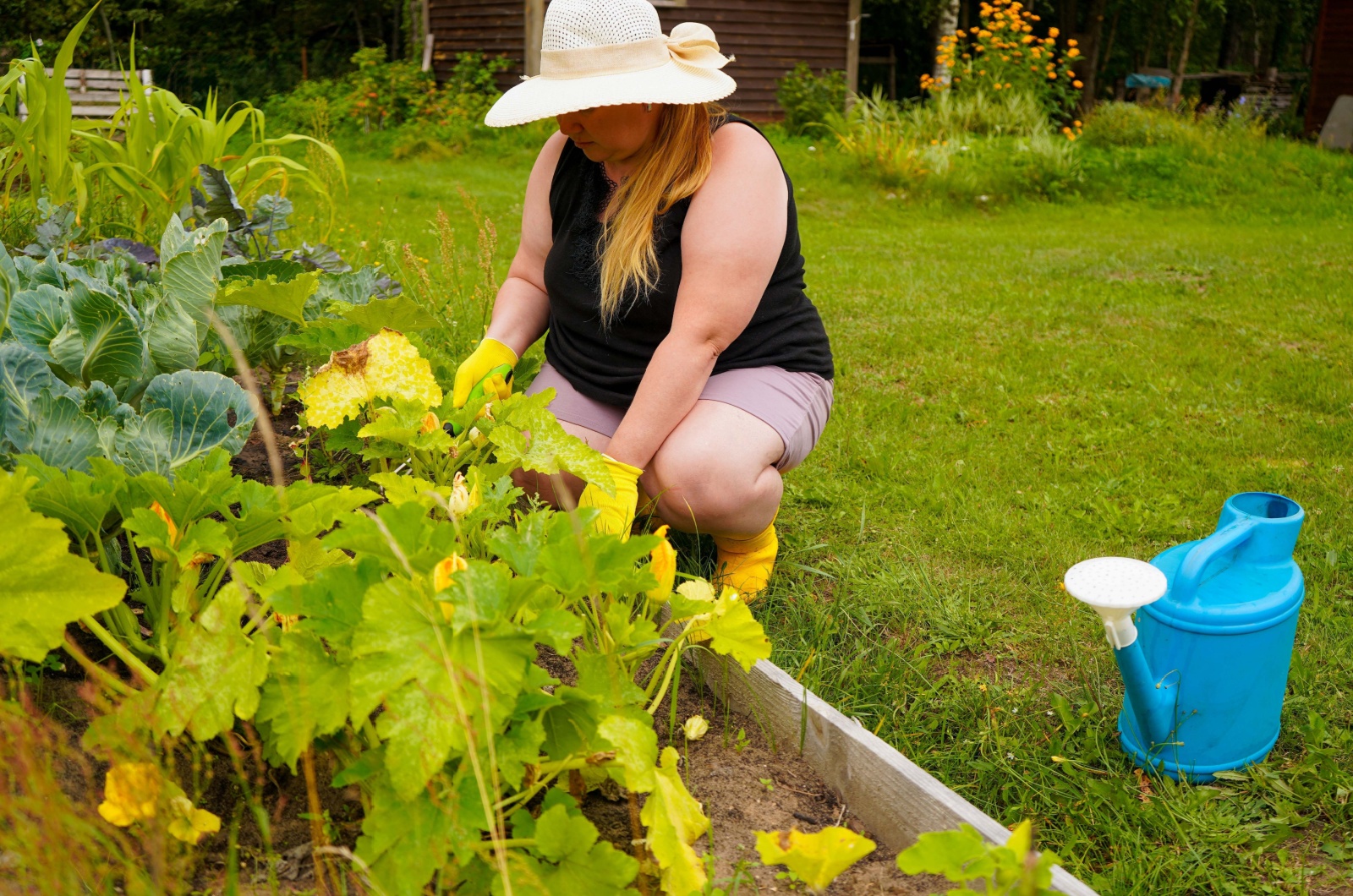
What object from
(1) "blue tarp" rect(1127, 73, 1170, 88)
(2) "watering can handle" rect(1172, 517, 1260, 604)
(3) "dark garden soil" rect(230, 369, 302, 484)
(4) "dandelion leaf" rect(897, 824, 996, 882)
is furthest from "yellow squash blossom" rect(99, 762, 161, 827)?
(1) "blue tarp" rect(1127, 73, 1170, 88)

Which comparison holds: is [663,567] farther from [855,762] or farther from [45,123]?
[45,123]

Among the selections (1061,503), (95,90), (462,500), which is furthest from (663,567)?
(95,90)

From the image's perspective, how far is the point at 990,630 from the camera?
6.50 feet

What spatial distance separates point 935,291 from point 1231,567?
3670mm

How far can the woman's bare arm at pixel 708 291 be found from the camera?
71.0 inches

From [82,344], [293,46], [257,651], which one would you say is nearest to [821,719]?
[257,651]

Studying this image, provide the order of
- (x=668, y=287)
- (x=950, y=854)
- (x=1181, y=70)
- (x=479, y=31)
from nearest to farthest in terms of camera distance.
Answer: (x=950, y=854)
(x=668, y=287)
(x=479, y=31)
(x=1181, y=70)

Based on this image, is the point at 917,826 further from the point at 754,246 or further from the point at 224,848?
the point at 754,246

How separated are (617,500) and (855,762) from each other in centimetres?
58

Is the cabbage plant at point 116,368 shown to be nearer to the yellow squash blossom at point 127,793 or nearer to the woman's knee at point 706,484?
the yellow squash blossom at point 127,793

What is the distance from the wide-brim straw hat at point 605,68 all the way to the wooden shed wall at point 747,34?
432 inches

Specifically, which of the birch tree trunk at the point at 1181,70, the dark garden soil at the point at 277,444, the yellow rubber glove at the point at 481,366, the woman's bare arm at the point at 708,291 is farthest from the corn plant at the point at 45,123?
the birch tree trunk at the point at 1181,70

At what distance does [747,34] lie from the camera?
1252 centimetres

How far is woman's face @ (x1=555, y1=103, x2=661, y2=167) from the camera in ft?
5.96
